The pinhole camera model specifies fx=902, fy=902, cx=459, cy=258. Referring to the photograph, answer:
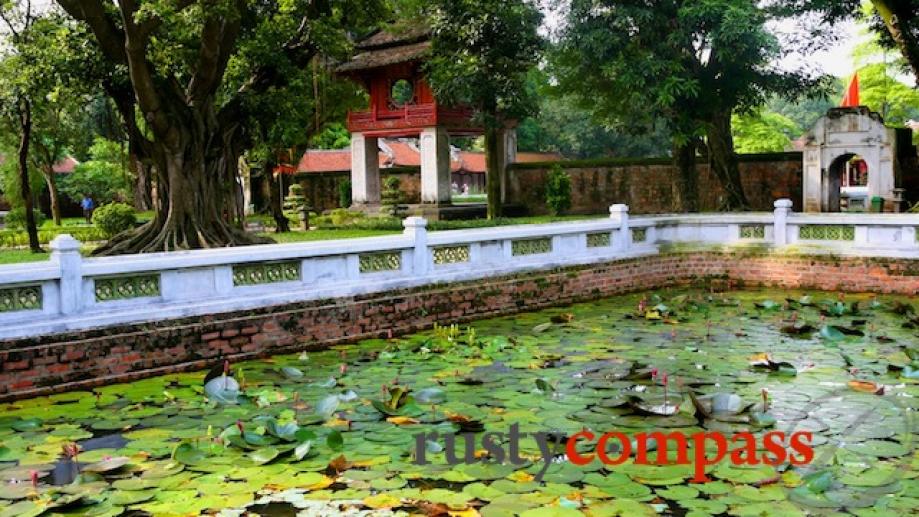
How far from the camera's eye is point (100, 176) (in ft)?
132

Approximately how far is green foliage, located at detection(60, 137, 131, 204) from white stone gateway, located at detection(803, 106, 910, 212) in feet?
93.3

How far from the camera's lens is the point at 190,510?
5.54 metres

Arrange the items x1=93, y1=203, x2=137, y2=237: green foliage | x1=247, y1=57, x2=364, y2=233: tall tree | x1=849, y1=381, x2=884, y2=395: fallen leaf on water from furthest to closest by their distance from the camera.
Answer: x1=93, y1=203, x2=137, y2=237: green foliage < x1=247, y1=57, x2=364, y2=233: tall tree < x1=849, y1=381, x2=884, y2=395: fallen leaf on water

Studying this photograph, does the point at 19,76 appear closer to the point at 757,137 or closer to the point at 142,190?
the point at 142,190

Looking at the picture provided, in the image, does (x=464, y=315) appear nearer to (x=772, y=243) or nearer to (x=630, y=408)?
(x=630, y=408)

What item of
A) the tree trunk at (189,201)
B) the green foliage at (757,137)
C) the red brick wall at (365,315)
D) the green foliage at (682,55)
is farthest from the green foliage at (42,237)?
the green foliage at (757,137)

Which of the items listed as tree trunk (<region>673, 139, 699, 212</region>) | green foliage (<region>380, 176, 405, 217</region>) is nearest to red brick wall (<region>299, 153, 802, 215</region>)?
tree trunk (<region>673, 139, 699, 212</region>)

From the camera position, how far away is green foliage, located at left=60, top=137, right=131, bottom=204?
131 ft

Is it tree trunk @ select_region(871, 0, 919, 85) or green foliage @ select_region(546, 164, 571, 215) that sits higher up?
tree trunk @ select_region(871, 0, 919, 85)

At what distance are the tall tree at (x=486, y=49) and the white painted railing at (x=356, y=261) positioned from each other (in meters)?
8.49

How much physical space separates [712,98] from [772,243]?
684 cm

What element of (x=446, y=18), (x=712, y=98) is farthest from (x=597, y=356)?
(x=446, y=18)

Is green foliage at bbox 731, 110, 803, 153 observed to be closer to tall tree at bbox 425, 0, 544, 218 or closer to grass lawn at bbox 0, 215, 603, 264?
grass lawn at bbox 0, 215, 603, 264

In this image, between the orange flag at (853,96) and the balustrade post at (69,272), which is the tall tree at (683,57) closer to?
the orange flag at (853,96)
